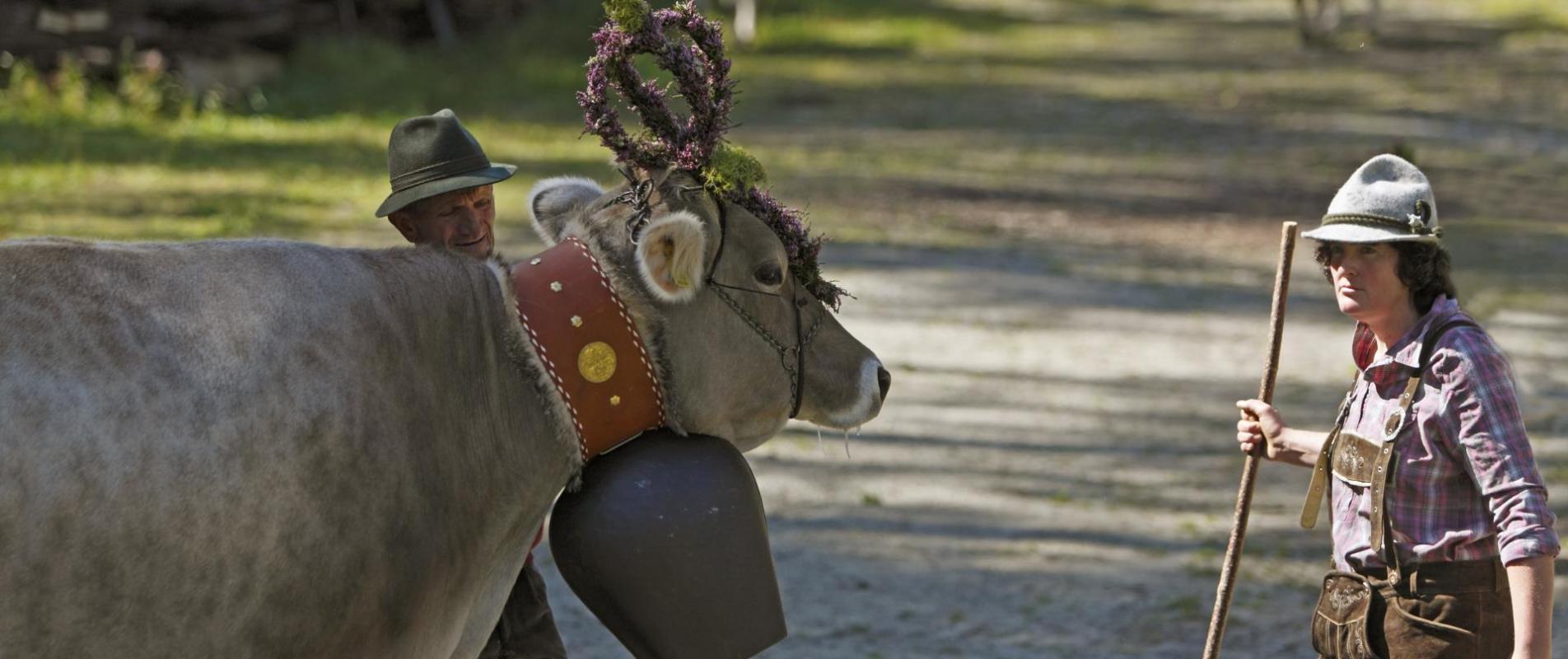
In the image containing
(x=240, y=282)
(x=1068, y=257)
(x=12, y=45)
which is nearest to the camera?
(x=240, y=282)

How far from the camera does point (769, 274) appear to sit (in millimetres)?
3779

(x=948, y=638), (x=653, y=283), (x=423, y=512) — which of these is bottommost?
(x=948, y=638)

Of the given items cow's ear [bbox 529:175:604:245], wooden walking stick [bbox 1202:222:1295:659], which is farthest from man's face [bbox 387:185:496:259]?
wooden walking stick [bbox 1202:222:1295:659]

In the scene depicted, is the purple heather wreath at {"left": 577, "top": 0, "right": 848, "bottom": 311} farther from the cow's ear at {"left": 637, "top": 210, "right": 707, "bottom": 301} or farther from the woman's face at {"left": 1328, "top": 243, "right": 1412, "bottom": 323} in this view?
the woman's face at {"left": 1328, "top": 243, "right": 1412, "bottom": 323}

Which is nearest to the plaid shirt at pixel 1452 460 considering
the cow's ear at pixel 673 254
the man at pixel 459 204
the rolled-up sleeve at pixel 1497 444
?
the rolled-up sleeve at pixel 1497 444

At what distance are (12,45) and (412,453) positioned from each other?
51.5 feet

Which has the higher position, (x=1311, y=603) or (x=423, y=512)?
(x=423, y=512)

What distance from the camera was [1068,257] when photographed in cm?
1239

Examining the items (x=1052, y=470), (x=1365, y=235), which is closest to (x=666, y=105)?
(x=1365, y=235)

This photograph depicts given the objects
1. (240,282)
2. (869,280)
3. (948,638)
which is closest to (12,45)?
(869,280)

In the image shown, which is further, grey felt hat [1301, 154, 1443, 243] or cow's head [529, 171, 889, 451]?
grey felt hat [1301, 154, 1443, 243]

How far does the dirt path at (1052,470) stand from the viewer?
20.7 ft

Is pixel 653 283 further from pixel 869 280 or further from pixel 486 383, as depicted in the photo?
pixel 869 280

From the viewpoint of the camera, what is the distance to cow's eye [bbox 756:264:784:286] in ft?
12.4
